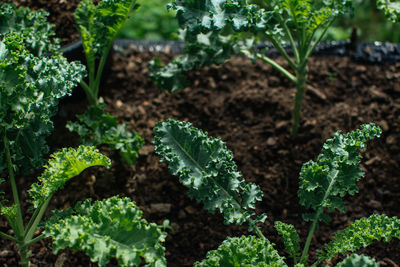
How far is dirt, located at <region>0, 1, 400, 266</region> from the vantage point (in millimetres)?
2572

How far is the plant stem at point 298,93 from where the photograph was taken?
268 cm

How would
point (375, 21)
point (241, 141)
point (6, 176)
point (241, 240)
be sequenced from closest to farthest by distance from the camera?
point (241, 240)
point (6, 176)
point (241, 141)
point (375, 21)

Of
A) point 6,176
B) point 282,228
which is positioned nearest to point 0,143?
point 6,176

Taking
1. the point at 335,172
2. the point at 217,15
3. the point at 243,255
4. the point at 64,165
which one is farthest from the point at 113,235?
the point at 217,15

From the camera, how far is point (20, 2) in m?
3.11

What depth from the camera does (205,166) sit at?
219 cm

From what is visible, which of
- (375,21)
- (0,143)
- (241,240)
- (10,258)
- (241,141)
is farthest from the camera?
(375,21)

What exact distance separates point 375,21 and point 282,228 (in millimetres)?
3327

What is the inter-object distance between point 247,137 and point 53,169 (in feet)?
4.45

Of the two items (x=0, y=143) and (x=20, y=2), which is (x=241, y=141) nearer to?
(x=0, y=143)

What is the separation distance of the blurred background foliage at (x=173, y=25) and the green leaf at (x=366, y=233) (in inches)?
99.5

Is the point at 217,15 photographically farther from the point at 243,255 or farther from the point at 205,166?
the point at 243,255

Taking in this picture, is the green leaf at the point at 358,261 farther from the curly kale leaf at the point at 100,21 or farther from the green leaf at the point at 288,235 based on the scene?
the curly kale leaf at the point at 100,21

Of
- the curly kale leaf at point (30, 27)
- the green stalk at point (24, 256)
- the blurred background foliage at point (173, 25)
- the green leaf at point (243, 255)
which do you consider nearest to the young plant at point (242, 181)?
the green leaf at point (243, 255)
